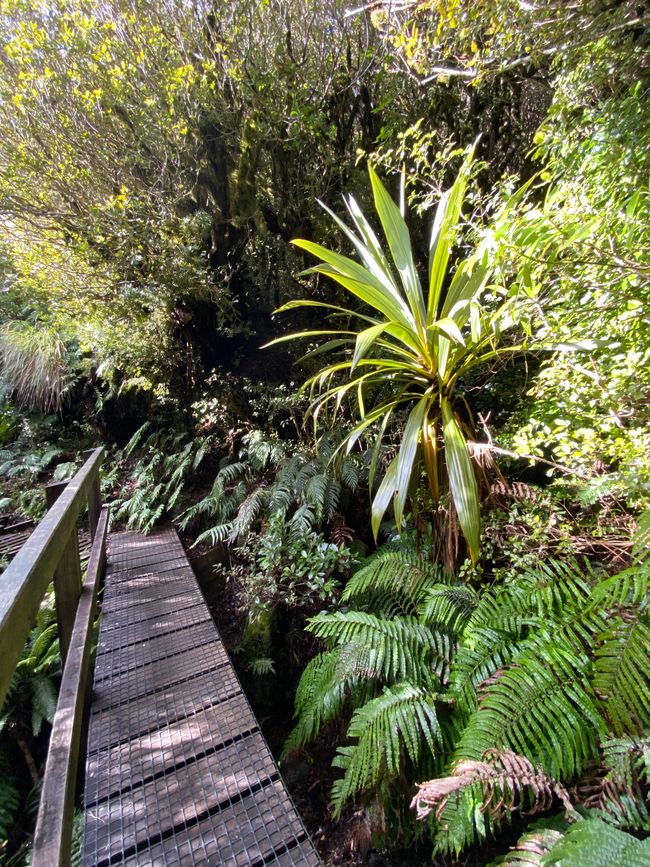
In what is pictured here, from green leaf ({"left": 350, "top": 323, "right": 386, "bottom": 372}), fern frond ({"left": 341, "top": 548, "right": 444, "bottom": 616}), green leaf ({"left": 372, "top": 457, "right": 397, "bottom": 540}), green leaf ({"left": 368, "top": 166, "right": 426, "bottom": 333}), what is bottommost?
fern frond ({"left": 341, "top": 548, "right": 444, "bottom": 616})

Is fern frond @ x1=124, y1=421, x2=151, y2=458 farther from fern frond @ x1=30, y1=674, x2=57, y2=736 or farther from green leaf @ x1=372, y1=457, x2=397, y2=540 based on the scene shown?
green leaf @ x1=372, y1=457, x2=397, y2=540

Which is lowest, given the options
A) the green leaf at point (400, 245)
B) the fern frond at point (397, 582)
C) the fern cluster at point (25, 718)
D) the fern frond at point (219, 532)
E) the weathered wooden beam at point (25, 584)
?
the fern cluster at point (25, 718)

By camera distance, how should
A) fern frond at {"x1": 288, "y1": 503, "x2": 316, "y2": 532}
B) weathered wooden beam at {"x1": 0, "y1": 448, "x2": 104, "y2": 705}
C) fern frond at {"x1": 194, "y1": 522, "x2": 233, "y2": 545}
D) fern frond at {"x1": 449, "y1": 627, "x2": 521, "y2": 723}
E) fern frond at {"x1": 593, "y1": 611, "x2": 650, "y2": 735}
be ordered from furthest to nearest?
fern frond at {"x1": 194, "y1": 522, "x2": 233, "y2": 545} < fern frond at {"x1": 288, "y1": 503, "x2": 316, "y2": 532} < fern frond at {"x1": 449, "y1": 627, "x2": 521, "y2": 723} < fern frond at {"x1": 593, "y1": 611, "x2": 650, "y2": 735} < weathered wooden beam at {"x1": 0, "y1": 448, "x2": 104, "y2": 705}

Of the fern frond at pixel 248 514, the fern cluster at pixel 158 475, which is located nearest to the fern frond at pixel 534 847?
the fern frond at pixel 248 514

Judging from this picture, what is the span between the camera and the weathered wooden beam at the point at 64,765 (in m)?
0.98

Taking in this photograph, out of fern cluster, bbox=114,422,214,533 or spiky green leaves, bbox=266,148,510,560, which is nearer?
spiky green leaves, bbox=266,148,510,560

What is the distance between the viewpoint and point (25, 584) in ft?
2.98

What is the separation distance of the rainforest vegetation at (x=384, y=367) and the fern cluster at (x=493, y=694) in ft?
0.04

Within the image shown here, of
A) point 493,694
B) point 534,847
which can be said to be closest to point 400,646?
point 493,694

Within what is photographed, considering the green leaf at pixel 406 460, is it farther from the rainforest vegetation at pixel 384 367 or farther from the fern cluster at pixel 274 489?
the fern cluster at pixel 274 489

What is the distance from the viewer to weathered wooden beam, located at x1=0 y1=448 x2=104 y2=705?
0.77 meters

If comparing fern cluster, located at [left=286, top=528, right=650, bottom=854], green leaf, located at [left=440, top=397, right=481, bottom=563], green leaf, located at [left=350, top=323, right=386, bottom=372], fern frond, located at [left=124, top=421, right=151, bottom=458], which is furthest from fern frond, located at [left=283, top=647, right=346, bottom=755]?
fern frond, located at [left=124, top=421, right=151, bottom=458]

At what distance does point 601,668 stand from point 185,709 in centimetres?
150

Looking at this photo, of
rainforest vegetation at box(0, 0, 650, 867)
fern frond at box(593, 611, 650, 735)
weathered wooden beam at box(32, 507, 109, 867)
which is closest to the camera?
weathered wooden beam at box(32, 507, 109, 867)
